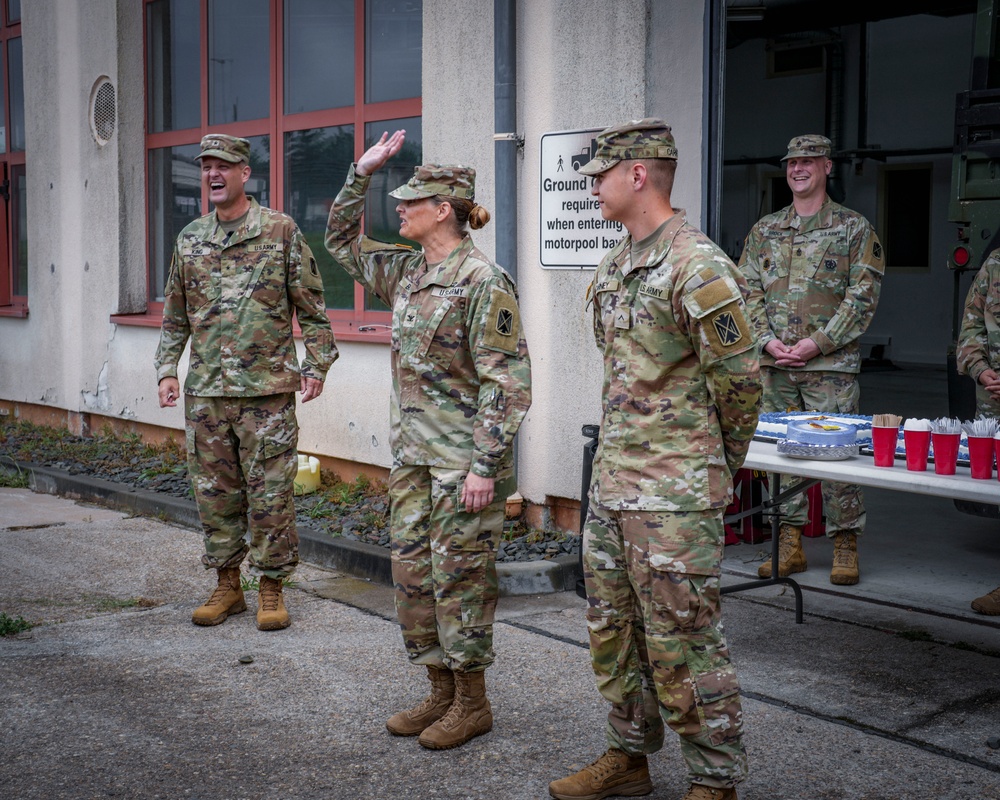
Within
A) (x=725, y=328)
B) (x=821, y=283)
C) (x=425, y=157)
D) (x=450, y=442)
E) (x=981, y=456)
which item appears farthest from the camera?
(x=425, y=157)

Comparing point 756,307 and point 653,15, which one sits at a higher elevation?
point 653,15

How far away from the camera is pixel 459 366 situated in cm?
423

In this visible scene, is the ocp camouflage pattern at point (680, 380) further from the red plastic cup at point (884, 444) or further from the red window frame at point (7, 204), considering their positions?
the red window frame at point (7, 204)

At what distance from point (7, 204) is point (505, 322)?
10065mm

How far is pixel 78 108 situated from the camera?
1048 centimetres

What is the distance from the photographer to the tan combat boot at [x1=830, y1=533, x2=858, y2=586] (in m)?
6.30

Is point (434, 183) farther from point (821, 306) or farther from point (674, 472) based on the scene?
point (821, 306)

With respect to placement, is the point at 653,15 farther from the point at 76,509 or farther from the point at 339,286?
the point at 76,509

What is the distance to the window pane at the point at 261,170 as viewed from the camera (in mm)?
9055

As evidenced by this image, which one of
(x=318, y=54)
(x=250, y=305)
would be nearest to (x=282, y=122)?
(x=318, y=54)

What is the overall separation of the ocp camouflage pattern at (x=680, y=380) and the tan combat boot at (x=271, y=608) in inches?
97.7

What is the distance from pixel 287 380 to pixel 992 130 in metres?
3.97

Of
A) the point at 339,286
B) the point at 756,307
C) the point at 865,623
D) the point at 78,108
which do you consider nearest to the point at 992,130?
the point at 756,307

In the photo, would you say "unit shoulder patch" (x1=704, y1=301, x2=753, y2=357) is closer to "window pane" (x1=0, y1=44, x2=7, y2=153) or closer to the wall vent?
the wall vent
